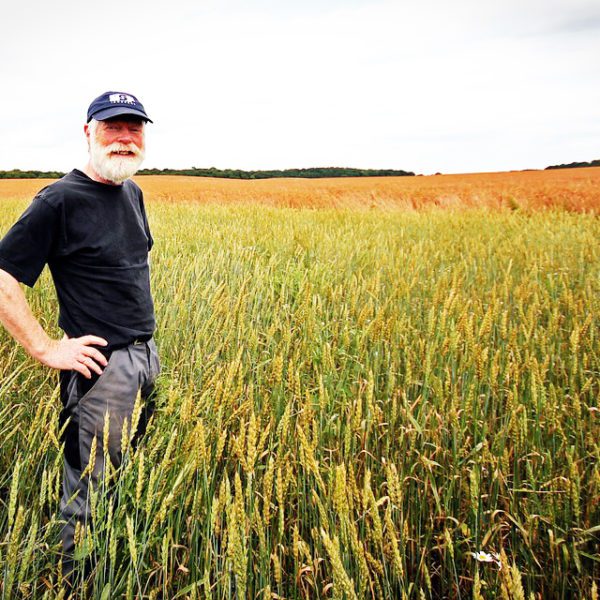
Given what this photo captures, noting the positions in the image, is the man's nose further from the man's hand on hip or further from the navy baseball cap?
the man's hand on hip

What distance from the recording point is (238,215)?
755cm

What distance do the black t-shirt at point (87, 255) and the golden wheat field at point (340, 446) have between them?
32 cm

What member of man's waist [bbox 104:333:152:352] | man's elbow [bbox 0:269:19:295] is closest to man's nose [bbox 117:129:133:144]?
man's elbow [bbox 0:269:19:295]

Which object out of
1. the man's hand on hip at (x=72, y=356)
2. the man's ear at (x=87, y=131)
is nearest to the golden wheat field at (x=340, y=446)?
the man's hand on hip at (x=72, y=356)

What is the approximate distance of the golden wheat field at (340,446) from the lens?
1094 millimetres

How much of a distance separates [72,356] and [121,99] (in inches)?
36.7

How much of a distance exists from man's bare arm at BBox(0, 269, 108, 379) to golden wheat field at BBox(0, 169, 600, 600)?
19 cm

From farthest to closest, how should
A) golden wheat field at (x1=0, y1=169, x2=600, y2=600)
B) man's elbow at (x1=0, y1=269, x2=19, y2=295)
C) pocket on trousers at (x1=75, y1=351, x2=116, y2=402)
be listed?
pocket on trousers at (x1=75, y1=351, x2=116, y2=402), man's elbow at (x1=0, y1=269, x2=19, y2=295), golden wheat field at (x1=0, y1=169, x2=600, y2=600)

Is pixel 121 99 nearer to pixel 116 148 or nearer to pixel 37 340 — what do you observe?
pixel 116 148

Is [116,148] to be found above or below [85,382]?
above

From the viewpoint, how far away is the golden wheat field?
43.1 inches

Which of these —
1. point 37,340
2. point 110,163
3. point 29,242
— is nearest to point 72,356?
point 37,340

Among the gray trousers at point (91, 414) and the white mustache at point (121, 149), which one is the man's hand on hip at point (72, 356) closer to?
the gray trousers at point (91, 414)

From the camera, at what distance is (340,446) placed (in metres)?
1.67
